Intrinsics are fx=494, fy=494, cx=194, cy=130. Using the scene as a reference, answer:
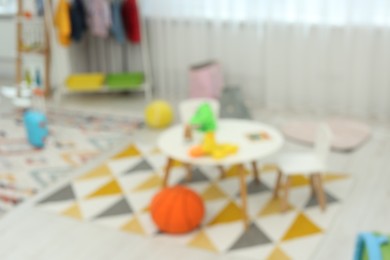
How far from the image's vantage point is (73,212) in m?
3.03

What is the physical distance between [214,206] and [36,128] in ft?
5.59

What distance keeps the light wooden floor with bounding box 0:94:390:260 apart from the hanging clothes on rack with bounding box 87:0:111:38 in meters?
2.19

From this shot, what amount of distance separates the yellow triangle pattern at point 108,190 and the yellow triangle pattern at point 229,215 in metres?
0.72

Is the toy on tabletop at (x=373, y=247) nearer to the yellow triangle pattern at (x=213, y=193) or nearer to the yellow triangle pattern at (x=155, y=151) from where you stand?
the yellow triangle pattern at (x=213, y=193)

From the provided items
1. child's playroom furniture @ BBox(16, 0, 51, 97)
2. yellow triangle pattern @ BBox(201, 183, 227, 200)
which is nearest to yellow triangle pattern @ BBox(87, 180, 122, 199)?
yellow triangle pattern @ BBox(201, 183, 227, 200)

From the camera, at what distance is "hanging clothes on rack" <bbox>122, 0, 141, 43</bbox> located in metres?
4.75

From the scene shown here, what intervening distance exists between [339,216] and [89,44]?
347cm

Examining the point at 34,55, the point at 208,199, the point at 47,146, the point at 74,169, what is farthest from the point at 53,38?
the point at 208,199

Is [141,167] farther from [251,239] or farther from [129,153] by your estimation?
[251,239]

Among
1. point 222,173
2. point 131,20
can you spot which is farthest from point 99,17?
point 222,173

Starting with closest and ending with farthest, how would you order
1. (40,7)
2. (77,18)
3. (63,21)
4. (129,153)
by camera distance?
(129,153) < (63,21) < (77,18) < (40,7)

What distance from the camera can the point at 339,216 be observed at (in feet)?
9.41

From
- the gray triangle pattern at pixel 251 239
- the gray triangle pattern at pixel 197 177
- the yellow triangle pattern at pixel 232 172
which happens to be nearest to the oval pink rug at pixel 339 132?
the yellow triangle pattern at pixel 232 172

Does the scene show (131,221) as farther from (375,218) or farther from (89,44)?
(89,44)
